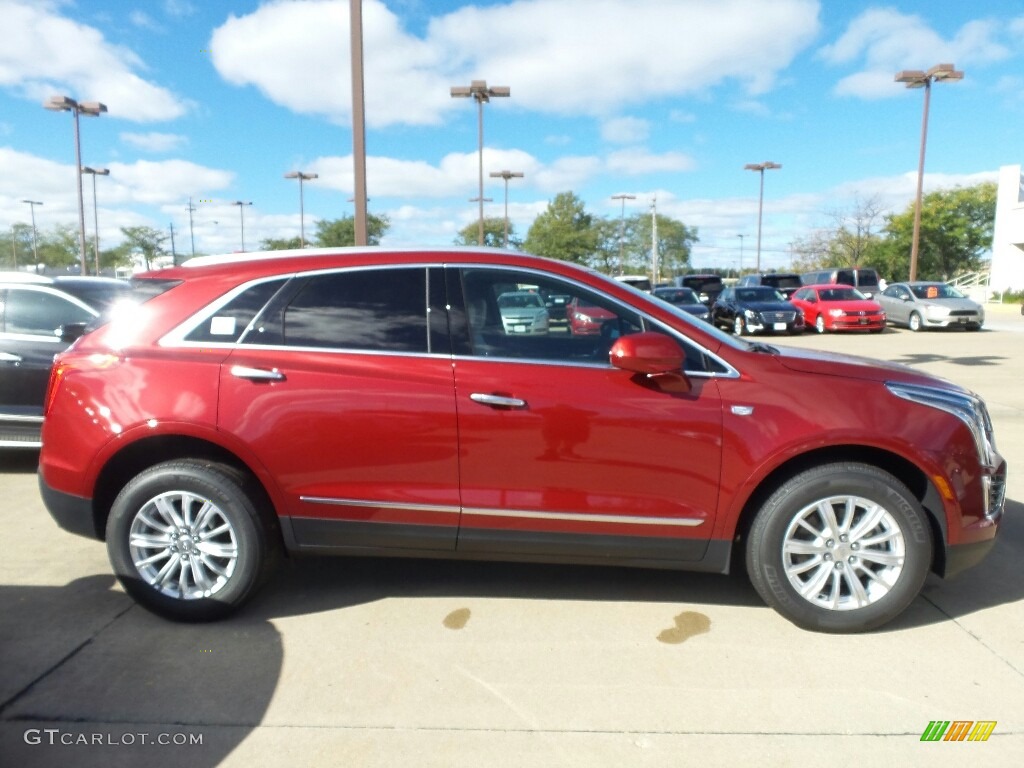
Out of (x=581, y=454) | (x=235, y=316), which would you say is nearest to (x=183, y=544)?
(x=235, y=316)

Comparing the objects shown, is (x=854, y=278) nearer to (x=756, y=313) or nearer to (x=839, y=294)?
(x=839, y=294)

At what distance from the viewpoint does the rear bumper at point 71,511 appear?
3.60m

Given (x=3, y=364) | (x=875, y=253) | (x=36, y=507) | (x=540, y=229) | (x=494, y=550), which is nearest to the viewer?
(x=494, y=550)

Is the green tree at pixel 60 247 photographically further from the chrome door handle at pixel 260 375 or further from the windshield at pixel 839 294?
the chrome door handle at pixel 260 375

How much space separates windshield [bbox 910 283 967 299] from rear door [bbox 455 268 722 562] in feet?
77.0

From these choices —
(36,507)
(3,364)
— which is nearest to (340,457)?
(36,507)

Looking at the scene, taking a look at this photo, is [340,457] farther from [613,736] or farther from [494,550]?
[613,736]

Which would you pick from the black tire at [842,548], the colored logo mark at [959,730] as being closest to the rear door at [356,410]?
the black tire at [842,548]

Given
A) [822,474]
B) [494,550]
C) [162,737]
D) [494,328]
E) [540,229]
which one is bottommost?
[162,737]

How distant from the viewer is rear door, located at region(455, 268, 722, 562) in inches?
131

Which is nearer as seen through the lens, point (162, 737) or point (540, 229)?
point (162, 737)

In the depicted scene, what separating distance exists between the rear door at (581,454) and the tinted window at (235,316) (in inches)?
39.3

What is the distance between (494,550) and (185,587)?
1473 mm

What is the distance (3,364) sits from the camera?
239 inches
